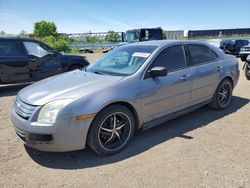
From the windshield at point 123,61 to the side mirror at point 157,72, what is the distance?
22 centimetres

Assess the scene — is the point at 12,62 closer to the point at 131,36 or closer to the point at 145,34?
the point at 145,34

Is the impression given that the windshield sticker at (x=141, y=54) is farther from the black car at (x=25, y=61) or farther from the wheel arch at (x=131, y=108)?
the black car at (x=25, y=61)

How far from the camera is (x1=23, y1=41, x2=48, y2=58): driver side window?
8.34 metres

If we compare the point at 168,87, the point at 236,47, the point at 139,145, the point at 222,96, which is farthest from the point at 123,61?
the point at 236,47

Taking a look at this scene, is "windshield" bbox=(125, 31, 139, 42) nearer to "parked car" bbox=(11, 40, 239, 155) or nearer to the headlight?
"parked car" bbox=(11, 40, 239, 155)

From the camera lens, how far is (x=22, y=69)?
8.16m

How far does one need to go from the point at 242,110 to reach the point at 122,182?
3.76 metres

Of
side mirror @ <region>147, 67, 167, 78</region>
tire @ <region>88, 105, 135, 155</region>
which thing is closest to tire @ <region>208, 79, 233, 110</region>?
side mirror @ <region>147, 67, 167, 78</region>

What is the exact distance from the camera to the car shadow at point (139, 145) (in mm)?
3602

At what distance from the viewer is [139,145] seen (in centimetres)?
407

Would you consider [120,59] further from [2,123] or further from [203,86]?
[2,123]

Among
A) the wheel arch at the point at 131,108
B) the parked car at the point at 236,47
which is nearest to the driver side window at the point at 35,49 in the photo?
the wheel arch at the point at 131,108

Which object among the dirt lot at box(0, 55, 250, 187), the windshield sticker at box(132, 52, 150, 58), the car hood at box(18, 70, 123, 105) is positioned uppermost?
the windshield sticker at box(132, 52, 150, 58)

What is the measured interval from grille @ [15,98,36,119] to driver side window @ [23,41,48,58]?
5011mm
